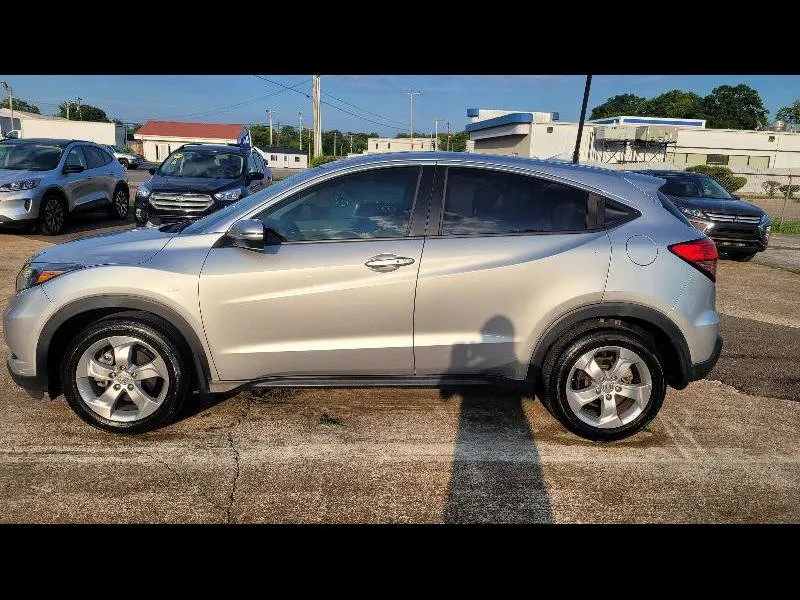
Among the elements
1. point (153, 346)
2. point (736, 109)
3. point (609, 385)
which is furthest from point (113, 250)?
point (736, 109)

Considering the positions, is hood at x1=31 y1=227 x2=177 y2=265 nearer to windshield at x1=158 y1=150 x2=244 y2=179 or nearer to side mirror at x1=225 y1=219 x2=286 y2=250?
side mirror at x1=225 y1=219 x2=286 y2=250

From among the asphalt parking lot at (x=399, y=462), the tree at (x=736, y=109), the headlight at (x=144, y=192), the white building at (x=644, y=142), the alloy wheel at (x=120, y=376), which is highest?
the tree at (x=736, y=109)

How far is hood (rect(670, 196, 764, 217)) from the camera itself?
11641 mm

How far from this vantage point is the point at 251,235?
372cm

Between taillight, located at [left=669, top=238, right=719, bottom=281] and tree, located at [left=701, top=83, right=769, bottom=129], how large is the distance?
343 feet

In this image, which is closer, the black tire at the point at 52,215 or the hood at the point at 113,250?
the hood at the point at 113,250

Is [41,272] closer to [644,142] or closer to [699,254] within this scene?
[699,254]

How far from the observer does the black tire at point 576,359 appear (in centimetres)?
391

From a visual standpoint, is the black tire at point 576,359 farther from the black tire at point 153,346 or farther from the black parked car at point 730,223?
the black parked car at point 730,223

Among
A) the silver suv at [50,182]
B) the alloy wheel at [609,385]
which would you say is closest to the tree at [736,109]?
the silver suv at [50,182]

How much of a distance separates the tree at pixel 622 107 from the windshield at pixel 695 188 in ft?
351

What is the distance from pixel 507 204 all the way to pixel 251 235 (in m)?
1.60

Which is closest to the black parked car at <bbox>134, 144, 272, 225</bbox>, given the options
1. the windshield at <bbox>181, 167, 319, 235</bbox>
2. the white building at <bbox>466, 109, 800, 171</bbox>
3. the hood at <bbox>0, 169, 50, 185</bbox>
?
the hood at <bbox>0, 169, 50, 185</bbox>
